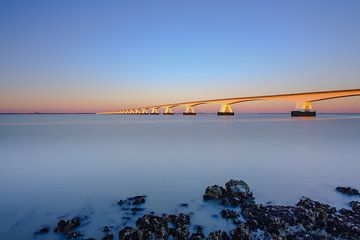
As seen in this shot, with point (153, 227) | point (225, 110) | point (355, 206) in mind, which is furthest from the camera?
point (225, 110)

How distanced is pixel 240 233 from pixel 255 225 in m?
0.39

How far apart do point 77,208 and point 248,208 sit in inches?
123

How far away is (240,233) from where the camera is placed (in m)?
3.12

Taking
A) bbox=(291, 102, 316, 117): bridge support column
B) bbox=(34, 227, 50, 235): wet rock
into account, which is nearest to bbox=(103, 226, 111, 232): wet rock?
bbox=(34, 227, 50, 235): wet rock

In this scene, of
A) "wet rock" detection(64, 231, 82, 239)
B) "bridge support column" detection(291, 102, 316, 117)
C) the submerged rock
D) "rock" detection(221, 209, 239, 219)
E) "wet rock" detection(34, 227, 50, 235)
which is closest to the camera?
"wet rock" detection(64, 231, 82, 239)

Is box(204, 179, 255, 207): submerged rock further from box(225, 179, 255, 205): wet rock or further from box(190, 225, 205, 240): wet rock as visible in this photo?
box(190, 225, 205, 240): wet rock

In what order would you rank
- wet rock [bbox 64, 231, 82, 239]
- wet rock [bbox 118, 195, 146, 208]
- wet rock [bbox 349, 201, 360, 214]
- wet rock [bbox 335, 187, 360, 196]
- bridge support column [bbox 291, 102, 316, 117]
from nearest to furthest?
wet rock [bbox 64, 231, 82, 239], wet rock [bbox 349, 201, 360, 214], wet rock [bbox 118, 195, 146, 208], wet rock [bbox 335, 187, 360, 196], bridge support column [bbox 291, 102, 316, 117]

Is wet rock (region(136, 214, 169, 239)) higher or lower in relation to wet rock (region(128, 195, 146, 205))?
higher

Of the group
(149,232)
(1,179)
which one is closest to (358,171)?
(149,232)

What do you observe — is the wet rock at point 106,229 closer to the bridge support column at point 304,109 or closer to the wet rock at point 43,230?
the wet rock at point 43,230

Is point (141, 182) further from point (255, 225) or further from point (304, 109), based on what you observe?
point (304, 109)

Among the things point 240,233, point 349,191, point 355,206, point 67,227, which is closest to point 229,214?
point 240,233

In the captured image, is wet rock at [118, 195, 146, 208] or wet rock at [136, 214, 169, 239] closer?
wet rock at [136, 214, 169, 239]

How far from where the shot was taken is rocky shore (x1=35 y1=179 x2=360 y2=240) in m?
3.10
